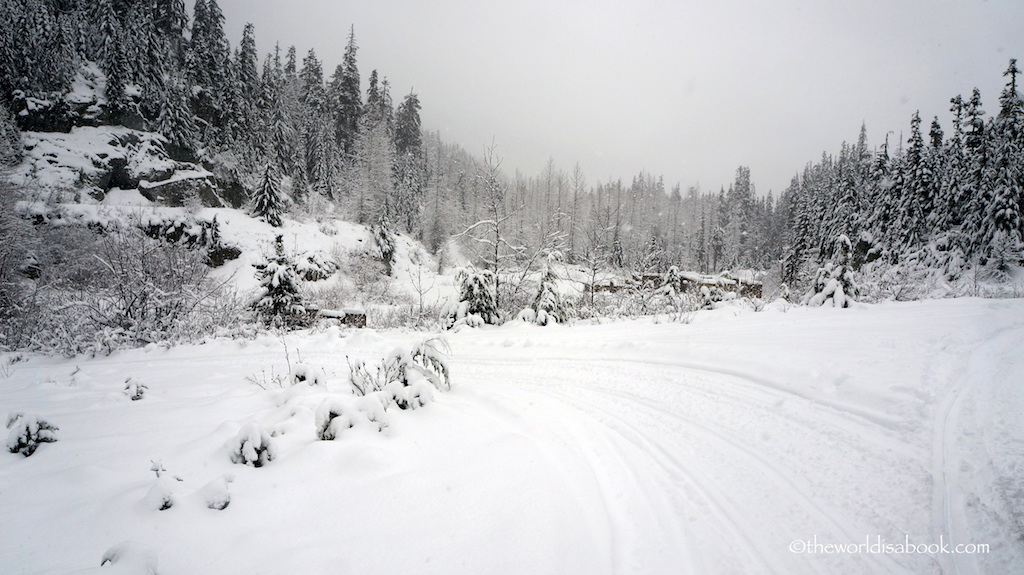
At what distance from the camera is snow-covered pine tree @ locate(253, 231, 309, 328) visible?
1107 cm

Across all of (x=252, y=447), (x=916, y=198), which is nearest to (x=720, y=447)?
(x=252, y=447)

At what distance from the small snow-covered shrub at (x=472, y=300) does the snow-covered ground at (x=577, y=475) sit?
635 centimetres

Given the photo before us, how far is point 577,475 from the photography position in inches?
108

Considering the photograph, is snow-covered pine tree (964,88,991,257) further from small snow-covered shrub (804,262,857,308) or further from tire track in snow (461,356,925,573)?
tire track in snow (461,356,925,573)

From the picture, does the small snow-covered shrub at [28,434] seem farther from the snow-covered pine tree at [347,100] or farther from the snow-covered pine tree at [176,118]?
the snow-covered pine tree at [347,100]

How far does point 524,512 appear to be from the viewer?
2.30 m

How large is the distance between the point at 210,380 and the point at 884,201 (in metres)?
38.2

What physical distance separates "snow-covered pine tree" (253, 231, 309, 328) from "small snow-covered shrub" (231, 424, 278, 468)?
9.41m

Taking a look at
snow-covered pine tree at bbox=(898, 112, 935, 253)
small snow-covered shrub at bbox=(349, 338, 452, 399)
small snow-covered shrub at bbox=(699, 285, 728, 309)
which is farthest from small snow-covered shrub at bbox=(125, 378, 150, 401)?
snow-covered pine tree at bbox=(898, 112, 935, 253)

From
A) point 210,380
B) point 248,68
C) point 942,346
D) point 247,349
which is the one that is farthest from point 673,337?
point 248,68

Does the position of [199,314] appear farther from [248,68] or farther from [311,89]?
[311,89]

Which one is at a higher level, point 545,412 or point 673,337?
point 673,337

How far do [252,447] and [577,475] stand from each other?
2.33 metres

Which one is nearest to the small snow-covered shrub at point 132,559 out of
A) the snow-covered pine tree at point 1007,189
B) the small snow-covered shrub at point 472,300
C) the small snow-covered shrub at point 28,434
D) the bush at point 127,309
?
the small snow-covered shrub at point 28,434
